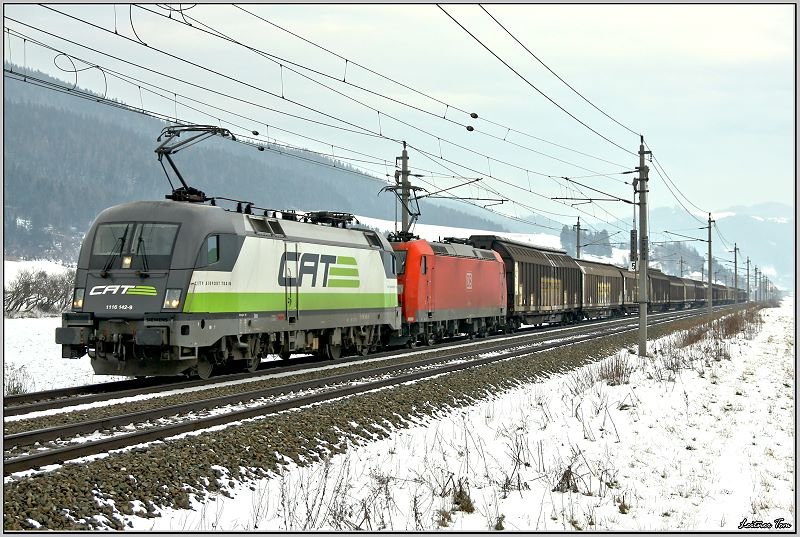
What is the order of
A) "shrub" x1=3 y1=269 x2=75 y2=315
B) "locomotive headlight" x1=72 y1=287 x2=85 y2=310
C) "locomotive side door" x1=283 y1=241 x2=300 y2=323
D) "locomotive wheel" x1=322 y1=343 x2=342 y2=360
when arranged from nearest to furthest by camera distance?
1. "locomotive headlight" x1=72 y1=287 x2=85 y2=310
2. "locomotive side door" x1=283 y1=241 x2=300 y2=323
3. "locomotive wheel" x1=322 y1=343 x2=342 y2=360
4. "shrub" x1=3 y1=269 x2=75 y2=315

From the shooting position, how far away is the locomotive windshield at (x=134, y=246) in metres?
16.8

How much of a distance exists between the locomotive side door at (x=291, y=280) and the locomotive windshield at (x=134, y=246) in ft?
11.7

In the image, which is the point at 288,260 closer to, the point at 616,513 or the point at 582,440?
the point at 582,440

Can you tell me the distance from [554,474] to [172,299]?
897 centimetres

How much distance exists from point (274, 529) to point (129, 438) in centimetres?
316

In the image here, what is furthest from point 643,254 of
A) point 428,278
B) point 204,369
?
point 204,369

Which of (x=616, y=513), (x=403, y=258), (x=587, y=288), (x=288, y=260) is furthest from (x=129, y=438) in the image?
(x=587, y=288)

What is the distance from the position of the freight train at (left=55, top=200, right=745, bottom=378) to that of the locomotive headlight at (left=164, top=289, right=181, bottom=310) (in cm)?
2

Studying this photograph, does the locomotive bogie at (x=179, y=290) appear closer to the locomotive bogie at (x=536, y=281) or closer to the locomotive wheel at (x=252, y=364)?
the locomotive wheel at (x=252, y=364)

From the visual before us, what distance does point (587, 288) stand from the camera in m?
51.1

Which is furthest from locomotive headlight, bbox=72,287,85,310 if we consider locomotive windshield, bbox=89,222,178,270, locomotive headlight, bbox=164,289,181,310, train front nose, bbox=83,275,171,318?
locomotive headlight, bbox=164,289,181,310

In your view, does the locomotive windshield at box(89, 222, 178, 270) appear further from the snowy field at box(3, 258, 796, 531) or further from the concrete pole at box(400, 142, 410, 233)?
the concrete pole at box(400, 142, 410, 233)

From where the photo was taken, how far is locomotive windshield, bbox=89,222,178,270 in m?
16.8

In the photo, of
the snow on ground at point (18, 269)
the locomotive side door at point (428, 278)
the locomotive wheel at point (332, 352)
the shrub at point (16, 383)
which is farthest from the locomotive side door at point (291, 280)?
the snow on ground at point (18, 269)
